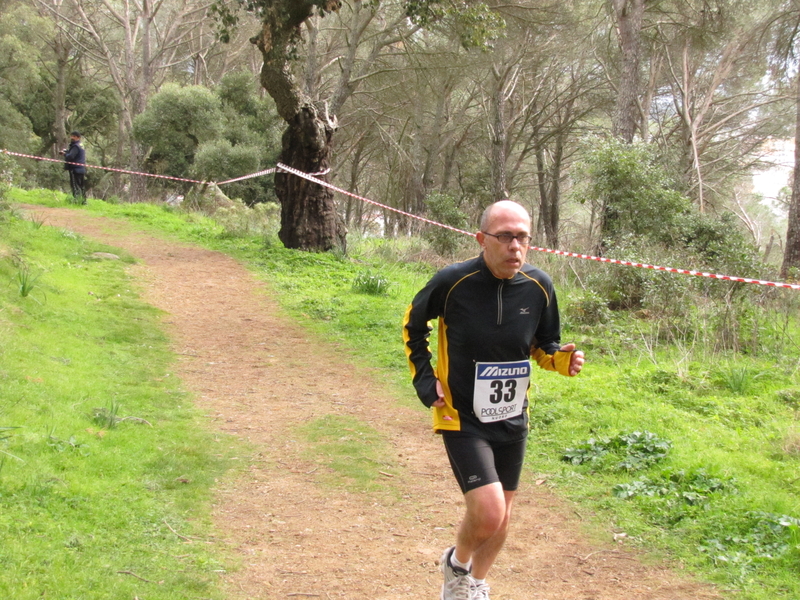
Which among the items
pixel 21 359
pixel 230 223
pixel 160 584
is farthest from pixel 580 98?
pixel 160 584

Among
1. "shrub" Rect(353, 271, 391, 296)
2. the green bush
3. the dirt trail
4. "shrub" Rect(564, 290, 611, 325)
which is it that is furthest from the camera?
the green bush

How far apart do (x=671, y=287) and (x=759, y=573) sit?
6027 millimetres

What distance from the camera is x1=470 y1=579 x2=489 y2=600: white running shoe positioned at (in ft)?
11.0

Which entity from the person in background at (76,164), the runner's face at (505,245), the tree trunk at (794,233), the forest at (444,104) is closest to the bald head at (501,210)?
the runner's face at (505,245)

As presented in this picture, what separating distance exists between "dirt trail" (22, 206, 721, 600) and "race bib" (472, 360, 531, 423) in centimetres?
113

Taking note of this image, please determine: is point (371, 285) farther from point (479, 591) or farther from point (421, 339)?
point (479, 591)

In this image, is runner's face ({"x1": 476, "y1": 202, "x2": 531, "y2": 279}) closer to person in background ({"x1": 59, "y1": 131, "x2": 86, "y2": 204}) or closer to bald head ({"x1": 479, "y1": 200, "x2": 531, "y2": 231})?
bald head ({"x1": 479, "y1": 200, "x2": 531, "y2": 231})

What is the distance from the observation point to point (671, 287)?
966cm

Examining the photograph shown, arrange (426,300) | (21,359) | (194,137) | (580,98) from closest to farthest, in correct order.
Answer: (426,300) → (21,359) → (194,137) → (580,98)

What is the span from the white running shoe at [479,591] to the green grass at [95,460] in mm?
1244

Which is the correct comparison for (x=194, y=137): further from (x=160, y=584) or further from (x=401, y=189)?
(x=160, y=584)

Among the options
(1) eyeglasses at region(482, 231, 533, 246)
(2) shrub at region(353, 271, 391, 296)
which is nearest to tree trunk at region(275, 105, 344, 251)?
(2) shrub at region(353, 271, 391, 296)

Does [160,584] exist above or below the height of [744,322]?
below

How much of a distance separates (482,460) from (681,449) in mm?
2925
